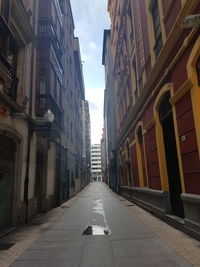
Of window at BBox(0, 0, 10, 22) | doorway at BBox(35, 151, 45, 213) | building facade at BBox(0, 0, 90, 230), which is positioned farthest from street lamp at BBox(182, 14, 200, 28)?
doorway at BBox(35, 151, 45, 213)

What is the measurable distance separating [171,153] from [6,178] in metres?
5.82

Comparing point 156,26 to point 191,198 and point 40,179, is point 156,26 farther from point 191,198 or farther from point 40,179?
point 40,179

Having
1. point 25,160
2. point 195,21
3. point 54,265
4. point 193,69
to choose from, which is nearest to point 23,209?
point 25,160

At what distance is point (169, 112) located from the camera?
25.9ft

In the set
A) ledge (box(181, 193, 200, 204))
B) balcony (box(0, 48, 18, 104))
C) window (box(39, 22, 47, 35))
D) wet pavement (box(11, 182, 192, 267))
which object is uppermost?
window (box(39, 22, 47, 35))

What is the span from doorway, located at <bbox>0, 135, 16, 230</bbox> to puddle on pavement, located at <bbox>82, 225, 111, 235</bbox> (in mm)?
2501

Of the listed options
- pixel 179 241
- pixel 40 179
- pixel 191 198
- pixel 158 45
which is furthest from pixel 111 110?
pixel 179 241

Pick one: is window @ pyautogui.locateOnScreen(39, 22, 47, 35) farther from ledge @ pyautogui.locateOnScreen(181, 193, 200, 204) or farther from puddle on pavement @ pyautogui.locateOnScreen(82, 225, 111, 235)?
ledge @ pyautogui.locateOnScreen(181, 193, 200, 204)

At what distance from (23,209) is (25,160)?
1.75 metres

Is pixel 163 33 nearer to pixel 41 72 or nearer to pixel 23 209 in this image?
pixel 41 72

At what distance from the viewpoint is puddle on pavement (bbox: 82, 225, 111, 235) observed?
260 inches

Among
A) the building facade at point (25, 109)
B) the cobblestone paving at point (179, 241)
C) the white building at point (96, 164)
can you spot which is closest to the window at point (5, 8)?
the building facade at point (25, 109)

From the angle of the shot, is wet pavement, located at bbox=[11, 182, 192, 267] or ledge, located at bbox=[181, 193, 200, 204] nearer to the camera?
wet pavement, located at bbox=[11, 182, 192, 267]

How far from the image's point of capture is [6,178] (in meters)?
7.30
